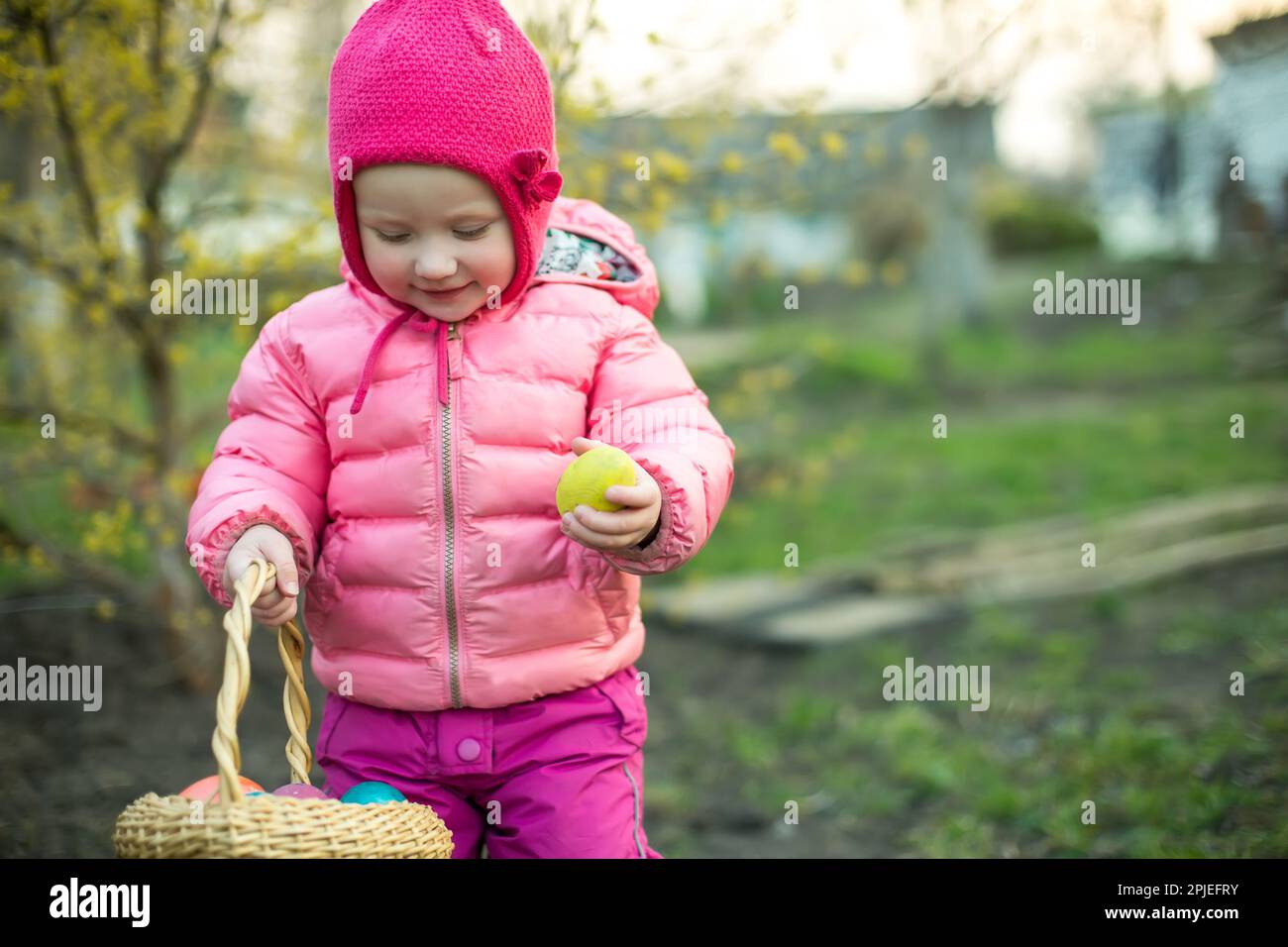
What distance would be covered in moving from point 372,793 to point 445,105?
114 cm

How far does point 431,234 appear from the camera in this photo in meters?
1.97

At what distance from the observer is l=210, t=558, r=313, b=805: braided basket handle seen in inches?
66.8

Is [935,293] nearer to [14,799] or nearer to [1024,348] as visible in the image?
[1024,348]

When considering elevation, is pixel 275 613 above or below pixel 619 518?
below

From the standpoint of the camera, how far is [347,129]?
1.95 m

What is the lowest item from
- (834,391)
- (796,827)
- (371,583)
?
(796,827)

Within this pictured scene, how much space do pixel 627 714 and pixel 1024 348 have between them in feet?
31.4

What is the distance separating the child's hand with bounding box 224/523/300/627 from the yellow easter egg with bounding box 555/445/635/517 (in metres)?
0.48

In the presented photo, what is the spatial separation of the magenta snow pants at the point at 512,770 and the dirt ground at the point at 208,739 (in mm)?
1414

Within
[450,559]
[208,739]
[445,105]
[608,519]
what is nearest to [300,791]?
[450,559]

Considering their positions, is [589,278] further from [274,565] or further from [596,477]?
[274,565]

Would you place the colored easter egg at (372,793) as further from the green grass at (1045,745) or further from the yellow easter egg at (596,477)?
the green grass at (1045,745)

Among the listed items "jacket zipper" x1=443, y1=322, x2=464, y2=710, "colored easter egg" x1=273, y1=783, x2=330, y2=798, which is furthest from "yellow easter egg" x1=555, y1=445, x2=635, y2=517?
"colored easter egg" x1=273, y1=783, x2=330, y2=798
